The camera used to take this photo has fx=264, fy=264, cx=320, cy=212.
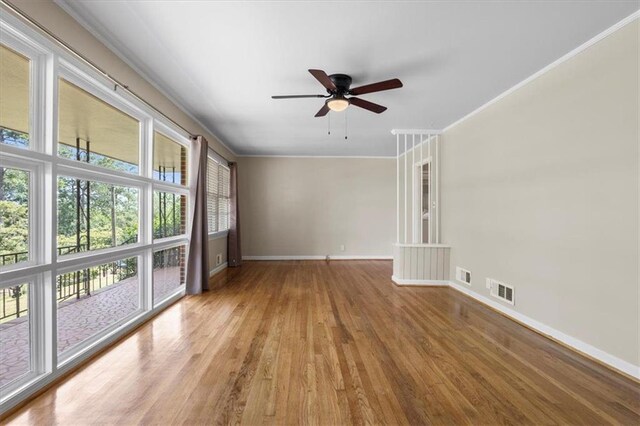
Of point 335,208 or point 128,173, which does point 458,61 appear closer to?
point 128,173

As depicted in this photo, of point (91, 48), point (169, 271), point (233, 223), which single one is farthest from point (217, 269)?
point (91, 48)

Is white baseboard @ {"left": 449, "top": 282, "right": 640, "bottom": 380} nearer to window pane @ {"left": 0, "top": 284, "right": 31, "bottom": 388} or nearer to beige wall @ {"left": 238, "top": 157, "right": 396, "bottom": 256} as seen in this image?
beige wall @ {"left": 238, "top": 157, "right": 396, "bottom": 256}

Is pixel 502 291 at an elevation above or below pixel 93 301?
above

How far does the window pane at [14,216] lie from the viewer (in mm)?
1647

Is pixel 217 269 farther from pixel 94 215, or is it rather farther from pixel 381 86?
pixel 381 86

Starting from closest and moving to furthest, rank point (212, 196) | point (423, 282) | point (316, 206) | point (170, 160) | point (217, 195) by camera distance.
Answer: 1. point (170, 160)
2. point (423, 282)
3. point (212, 196)
4. point (217, 195)
5. point (316, 206)

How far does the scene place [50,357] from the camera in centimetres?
183

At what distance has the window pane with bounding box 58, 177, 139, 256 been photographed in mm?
2164

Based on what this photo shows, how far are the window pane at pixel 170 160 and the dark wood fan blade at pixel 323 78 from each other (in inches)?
94.6

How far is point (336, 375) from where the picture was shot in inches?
75.7

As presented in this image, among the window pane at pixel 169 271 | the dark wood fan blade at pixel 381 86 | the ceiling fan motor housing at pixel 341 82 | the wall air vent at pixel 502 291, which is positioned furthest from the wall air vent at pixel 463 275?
the window pane at pixel 169 271

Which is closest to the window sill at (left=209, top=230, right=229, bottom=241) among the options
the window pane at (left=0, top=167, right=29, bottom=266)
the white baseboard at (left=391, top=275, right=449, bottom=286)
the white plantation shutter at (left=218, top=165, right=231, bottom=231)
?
the white plantation shutter at (left=218, top=165, right=231, bottom=231)

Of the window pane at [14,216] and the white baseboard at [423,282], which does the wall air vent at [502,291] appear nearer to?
the white baseboard at [423,282]

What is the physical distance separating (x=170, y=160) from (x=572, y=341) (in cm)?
522
